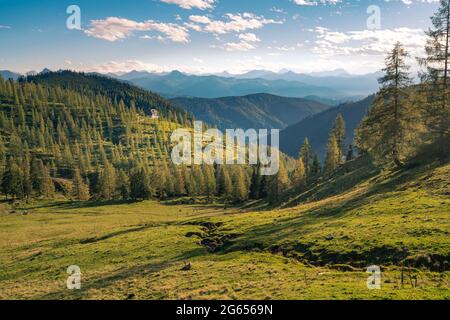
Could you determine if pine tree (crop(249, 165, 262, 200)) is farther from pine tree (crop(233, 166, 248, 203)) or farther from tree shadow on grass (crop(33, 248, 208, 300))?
tree shadow on grass (crop(33, 248, 208, 300))

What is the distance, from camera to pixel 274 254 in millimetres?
34094

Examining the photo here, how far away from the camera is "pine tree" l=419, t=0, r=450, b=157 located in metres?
48.7

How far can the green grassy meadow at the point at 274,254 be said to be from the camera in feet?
79.8

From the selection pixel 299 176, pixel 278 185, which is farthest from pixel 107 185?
pixel 299 176

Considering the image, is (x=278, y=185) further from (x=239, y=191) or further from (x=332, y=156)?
(x=239, y=191)

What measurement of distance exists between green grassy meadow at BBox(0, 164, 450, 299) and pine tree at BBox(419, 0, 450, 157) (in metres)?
6.86

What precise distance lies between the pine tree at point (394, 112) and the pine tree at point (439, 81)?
2.89 metres

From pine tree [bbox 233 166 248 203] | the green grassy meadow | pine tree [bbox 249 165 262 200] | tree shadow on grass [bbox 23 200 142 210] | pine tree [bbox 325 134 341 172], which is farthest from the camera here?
pine tree [bbox 249 165 262 200]

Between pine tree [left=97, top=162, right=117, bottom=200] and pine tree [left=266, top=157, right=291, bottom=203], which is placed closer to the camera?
pine tree [left=266, top=157, right=291, bottom=203]

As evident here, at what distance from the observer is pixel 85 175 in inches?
6988

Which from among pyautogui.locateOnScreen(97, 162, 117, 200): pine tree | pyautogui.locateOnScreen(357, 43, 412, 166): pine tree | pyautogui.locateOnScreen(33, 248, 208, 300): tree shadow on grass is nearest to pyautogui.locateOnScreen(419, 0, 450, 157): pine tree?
pyautogui.locateOnScreen(357, 43, 412, 166): pine tree

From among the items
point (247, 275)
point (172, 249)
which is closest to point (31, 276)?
point (172, 249)

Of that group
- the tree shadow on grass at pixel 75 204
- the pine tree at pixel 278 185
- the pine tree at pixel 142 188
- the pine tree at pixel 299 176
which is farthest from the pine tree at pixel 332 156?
the tree shadow on grass at pixel 75 204
